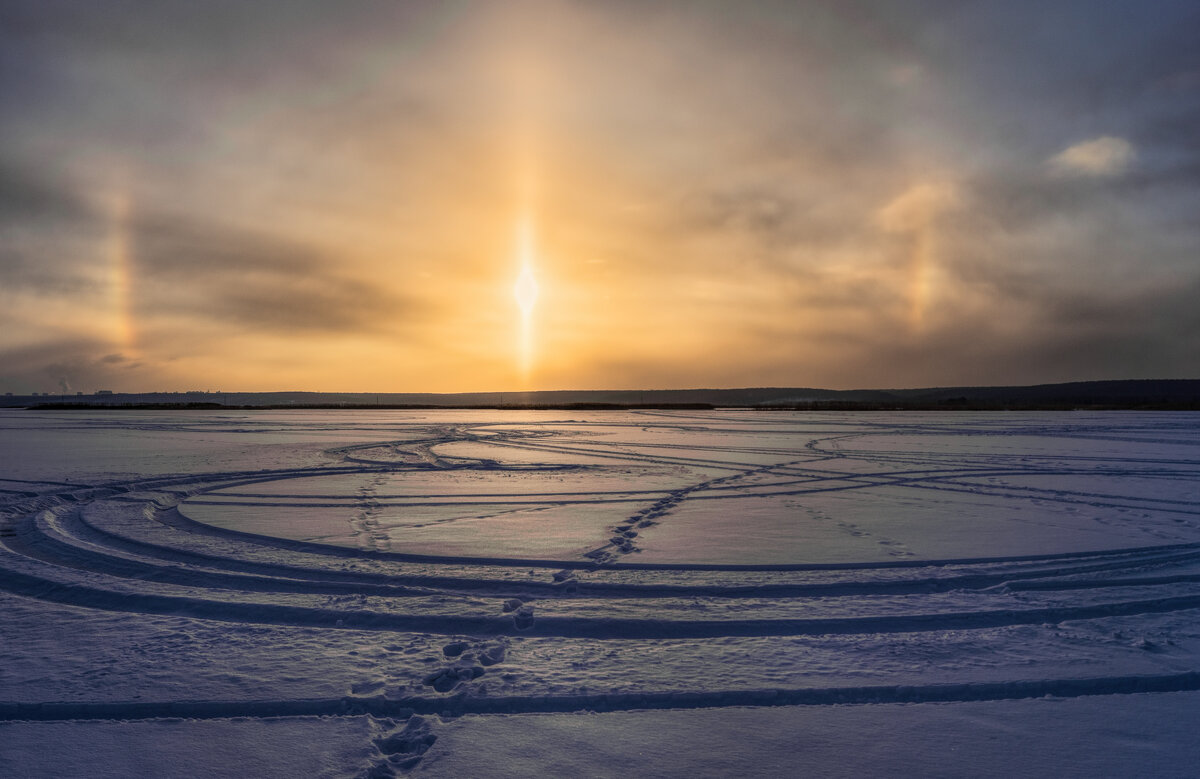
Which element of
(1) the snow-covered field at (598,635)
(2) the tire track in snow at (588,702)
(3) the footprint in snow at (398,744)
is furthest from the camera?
(2) the tire track in snow at (588,702)

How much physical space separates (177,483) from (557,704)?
1065cm

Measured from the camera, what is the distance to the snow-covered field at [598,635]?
3.13m


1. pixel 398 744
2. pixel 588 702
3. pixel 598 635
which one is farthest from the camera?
pixel 598 635

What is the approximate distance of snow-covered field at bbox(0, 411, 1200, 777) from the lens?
313 centimetres

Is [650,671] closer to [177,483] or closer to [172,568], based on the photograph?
[172,568]

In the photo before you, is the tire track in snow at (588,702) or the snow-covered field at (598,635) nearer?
the snow-covered field at (598,635)

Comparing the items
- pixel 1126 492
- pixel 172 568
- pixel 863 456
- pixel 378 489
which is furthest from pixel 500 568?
pixel 863 456

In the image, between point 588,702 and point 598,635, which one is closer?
point 588,702

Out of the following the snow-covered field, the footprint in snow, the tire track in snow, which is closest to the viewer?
the footprint in snow

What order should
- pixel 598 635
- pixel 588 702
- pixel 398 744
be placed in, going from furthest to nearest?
pixel 598 635, pixel 588 702, pixel 398 744

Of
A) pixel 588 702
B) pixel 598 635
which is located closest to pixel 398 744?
pixel 588 702

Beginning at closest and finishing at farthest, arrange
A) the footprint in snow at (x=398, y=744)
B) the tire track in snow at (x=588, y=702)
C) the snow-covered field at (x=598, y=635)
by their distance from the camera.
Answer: the footprint in snow at (x=398, y=744)
the snow-covered field at (x=598, y=635)
the tire track in snow at (x=588, y=702)

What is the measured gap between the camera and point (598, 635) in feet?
15.0

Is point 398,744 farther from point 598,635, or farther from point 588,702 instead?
point 598,635
